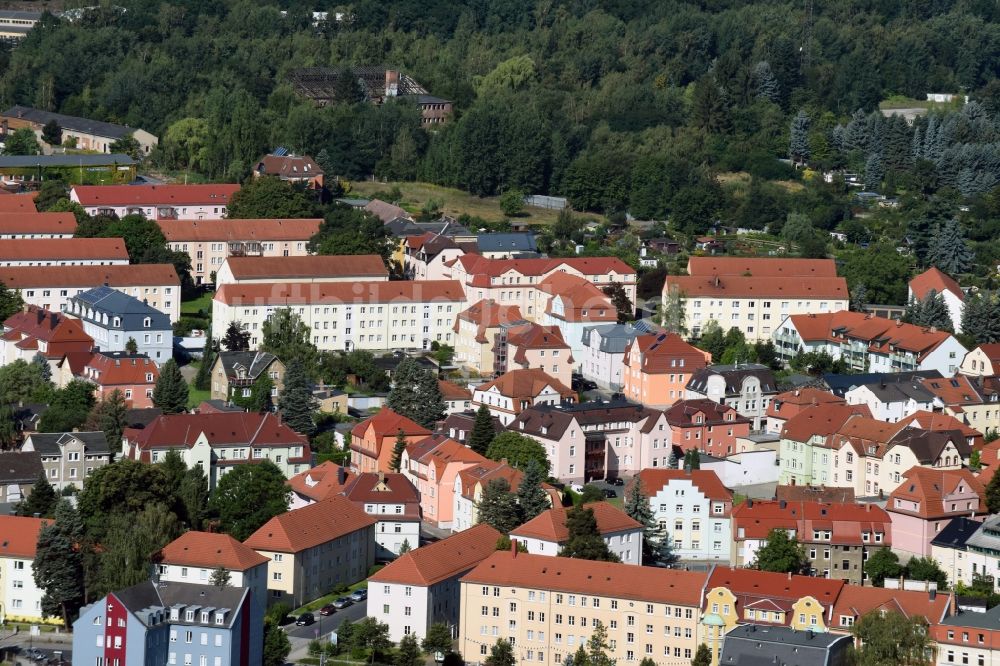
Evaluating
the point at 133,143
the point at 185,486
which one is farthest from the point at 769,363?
the point at 133,143

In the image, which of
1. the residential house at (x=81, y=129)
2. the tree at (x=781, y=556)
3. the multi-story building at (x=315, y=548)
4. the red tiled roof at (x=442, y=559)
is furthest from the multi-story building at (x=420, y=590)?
the residential house at (x=81, y=129)

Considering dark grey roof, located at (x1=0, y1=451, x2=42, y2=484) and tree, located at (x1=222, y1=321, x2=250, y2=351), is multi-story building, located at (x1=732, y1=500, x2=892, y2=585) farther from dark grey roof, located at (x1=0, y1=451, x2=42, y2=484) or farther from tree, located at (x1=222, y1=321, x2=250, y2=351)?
tree, located at (x1=222, y1=321, x2=250, y2=351)

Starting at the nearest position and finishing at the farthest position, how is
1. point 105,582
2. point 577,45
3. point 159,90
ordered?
point 105,582, point 159,90, point 577,45

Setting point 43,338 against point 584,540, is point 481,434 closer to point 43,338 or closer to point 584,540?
point 584,540

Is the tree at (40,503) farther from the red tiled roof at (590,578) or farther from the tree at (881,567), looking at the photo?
the tree at (881,567)

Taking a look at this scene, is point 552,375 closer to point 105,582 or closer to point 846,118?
point 105,582
